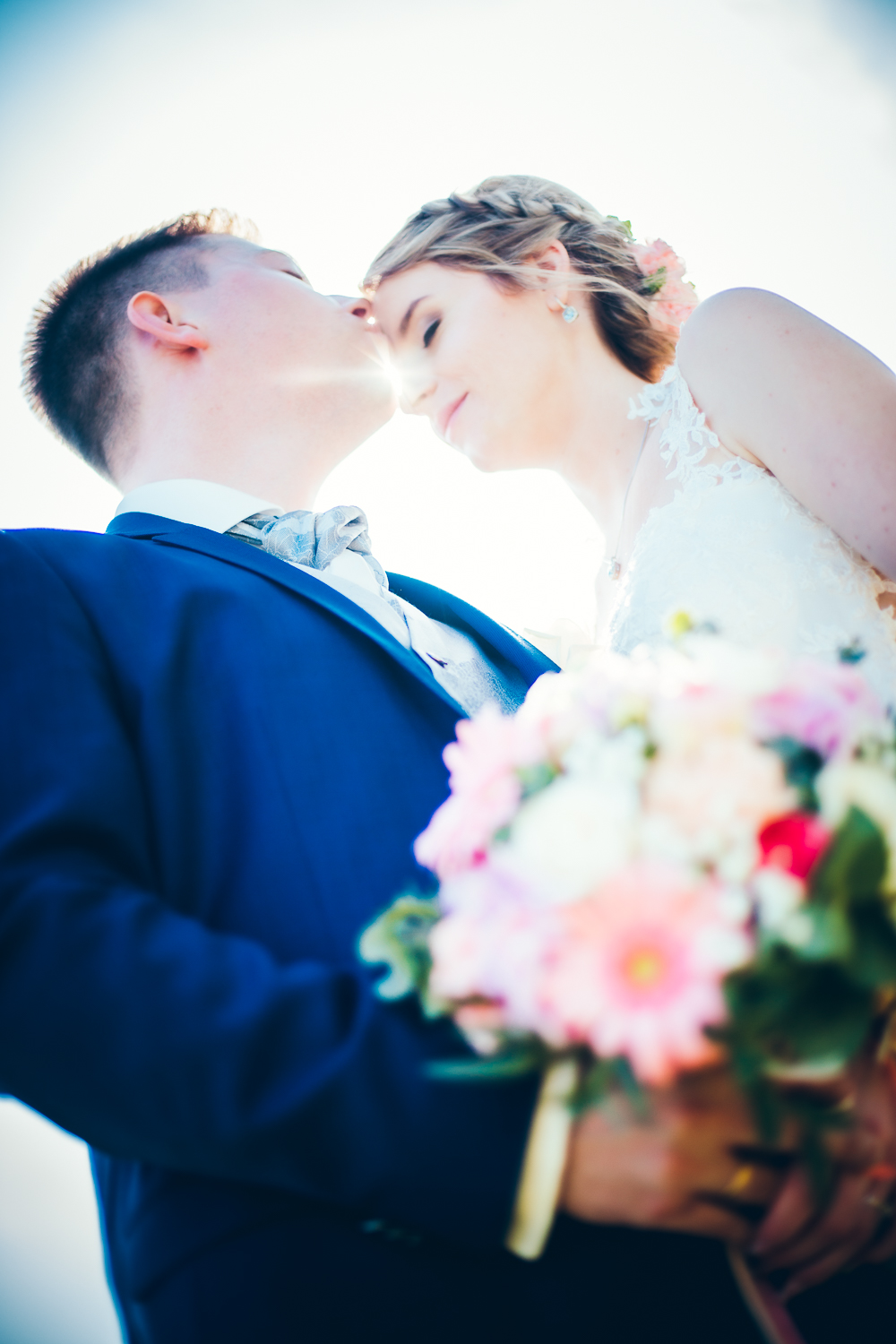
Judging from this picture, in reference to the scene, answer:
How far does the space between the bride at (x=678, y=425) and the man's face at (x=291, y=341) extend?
0.38 metres

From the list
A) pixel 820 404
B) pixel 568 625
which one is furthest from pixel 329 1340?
pixel 568 625

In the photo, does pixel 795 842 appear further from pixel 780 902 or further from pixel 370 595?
pixel 370 595

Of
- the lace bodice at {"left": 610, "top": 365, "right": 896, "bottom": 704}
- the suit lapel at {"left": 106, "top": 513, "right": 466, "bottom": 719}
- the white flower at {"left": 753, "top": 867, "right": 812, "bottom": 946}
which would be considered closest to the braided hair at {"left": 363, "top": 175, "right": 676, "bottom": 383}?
the lace bodice at {"left": 610, "top": 365, "right": 896, "bottom": 704}

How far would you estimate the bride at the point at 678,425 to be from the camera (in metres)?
2.31

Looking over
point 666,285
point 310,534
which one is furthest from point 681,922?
point 666,285

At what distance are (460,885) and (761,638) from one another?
1.69m

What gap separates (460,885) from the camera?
1120mm

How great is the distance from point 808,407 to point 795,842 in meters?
1.83

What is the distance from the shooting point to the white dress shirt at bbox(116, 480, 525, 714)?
101 inches

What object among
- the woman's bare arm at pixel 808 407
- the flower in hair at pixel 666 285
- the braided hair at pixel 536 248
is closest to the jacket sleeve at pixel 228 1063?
the woman's bare arm at pixel 808 407

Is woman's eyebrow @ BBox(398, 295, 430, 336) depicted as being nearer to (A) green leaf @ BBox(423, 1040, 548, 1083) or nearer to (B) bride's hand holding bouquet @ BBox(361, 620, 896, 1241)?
(B) bride's hand holding bouquet @ BBox(361, 620, 896, 1241)

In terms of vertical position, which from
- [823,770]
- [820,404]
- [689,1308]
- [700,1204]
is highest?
[820,404]

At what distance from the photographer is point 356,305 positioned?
3.60 m

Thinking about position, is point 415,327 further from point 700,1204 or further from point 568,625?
point 700,1204
